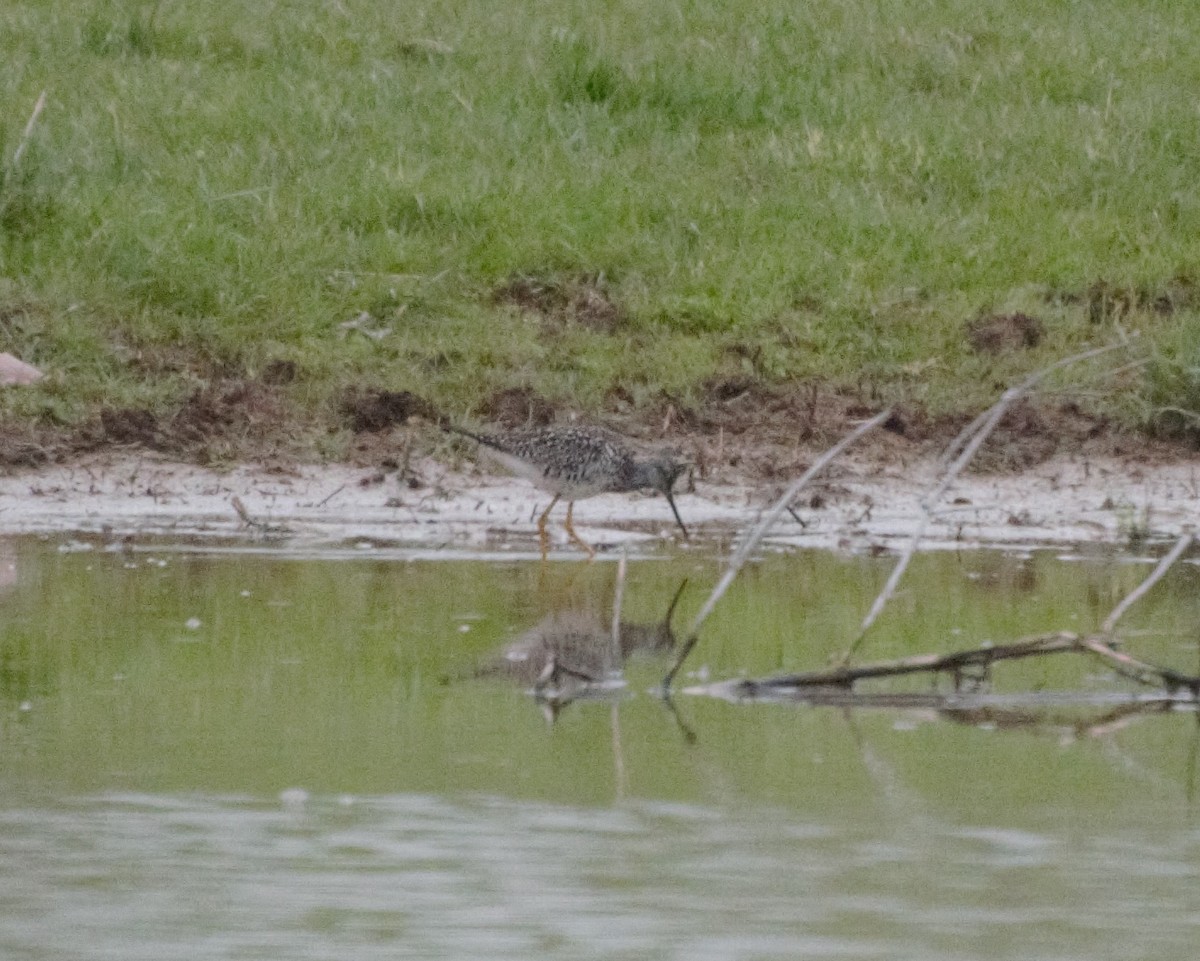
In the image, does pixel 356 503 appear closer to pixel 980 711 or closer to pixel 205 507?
pixel 205 507

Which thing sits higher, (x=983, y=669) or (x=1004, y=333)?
(x=1004, y=333)

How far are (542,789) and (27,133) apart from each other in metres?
7.29

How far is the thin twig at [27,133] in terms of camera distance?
11.8 m

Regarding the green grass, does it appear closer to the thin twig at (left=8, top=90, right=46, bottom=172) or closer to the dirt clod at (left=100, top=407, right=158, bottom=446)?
the thin twig at (left=8, top=90, right=46, bottom=172)

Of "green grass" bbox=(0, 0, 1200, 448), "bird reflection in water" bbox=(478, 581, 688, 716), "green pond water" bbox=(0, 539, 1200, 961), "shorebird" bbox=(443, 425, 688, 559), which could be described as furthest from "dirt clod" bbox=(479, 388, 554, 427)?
"bird reflection in water" bbox=(478, 581, 688, 716)

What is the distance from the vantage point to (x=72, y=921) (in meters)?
4.39

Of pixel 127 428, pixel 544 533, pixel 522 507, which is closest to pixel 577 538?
pixel 544 533

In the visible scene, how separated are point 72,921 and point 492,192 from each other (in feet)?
A: 26.1

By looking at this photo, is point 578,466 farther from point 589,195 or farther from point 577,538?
point 589,195

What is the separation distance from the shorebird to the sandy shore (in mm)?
183

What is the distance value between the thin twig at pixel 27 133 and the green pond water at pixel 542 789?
4.03 m

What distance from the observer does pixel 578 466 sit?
9516 millimetres

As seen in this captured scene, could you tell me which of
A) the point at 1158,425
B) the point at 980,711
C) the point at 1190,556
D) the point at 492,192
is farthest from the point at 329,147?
the point at 980,711

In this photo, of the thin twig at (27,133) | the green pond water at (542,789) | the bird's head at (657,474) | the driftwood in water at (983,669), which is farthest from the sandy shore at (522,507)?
the driftwood in water at (983,669)
